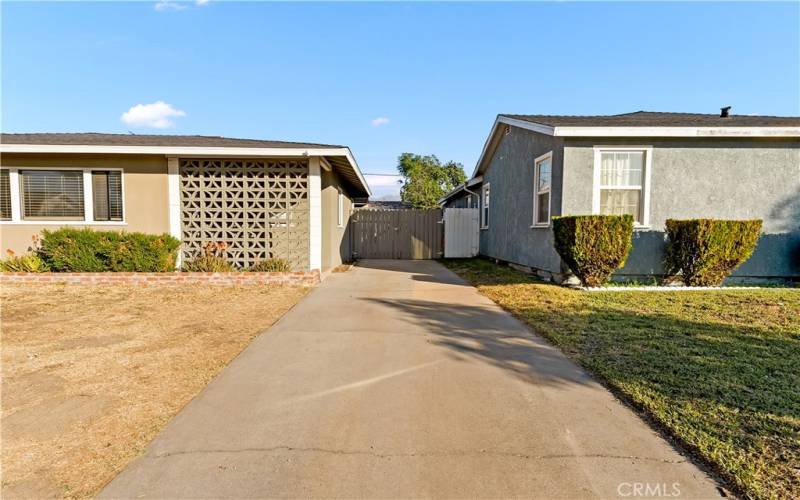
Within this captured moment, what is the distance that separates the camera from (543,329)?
505 centimetres

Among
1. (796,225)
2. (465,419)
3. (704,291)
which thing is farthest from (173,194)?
(796,225)

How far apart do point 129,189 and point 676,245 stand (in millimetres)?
11605

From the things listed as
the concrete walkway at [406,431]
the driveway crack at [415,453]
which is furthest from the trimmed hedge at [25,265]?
the driveway crack at [415,453]

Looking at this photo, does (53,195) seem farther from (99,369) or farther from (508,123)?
(508,123)

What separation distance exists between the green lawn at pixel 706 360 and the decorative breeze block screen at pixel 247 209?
4.73 meters

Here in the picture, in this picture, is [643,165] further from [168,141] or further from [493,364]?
[168,141]

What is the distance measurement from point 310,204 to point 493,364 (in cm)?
654

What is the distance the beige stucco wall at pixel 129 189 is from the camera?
30.7ft

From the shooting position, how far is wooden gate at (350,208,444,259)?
16.4 meters

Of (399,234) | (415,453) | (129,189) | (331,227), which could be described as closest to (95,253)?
(129,189)

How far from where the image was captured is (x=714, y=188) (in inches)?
328

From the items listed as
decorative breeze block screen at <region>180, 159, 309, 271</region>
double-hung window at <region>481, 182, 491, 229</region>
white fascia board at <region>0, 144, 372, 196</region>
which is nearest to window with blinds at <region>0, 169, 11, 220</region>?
white fascia board at <region>0, 144, 372, 196</region>

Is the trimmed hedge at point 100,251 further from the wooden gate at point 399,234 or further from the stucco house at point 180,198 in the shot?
the wooden gate at point 399,234

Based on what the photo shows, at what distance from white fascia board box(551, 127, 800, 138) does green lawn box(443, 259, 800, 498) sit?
297 cm
